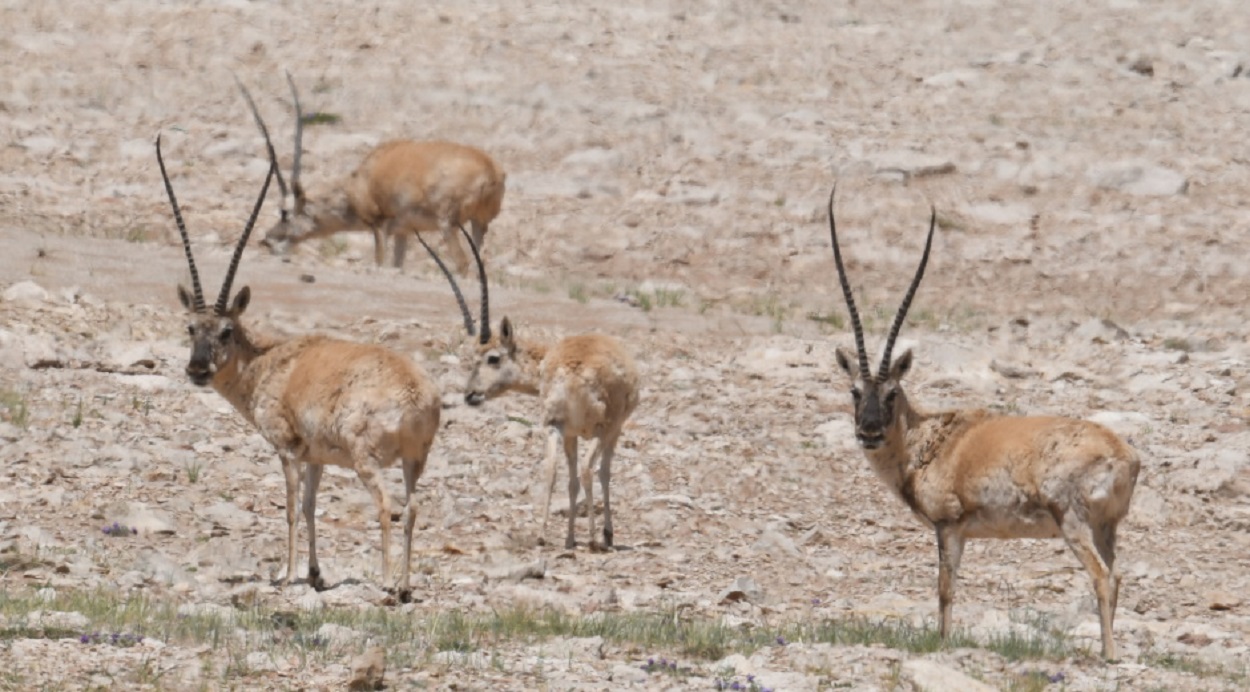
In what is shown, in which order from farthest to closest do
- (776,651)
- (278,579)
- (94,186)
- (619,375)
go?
1. (94,186)
2. (619,375)
3. (278,579)
4. (776,651)

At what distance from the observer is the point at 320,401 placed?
13.0m

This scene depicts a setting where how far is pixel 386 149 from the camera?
1045 inches

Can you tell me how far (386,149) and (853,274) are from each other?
20.7 feet

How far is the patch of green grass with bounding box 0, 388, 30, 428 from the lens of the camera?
16875mm

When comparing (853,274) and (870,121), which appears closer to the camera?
(853,274)

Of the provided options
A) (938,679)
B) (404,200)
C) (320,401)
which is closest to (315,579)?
(320,401)

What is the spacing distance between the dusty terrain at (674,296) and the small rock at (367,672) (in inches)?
13.1

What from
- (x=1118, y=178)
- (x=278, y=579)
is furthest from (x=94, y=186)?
(x=278, y=579)

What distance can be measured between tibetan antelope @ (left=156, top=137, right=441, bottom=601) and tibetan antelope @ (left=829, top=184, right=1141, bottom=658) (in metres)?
2.73

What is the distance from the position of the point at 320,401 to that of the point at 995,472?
4204 mm

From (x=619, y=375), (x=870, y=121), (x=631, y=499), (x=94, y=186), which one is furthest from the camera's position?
(x=870, y=121)

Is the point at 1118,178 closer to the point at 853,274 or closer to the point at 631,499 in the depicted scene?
the point at 853,274

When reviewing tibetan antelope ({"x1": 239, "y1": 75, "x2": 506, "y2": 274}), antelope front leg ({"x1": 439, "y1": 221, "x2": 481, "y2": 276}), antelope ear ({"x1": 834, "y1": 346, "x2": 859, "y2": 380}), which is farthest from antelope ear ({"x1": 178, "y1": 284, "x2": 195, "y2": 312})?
antelope front leg ({"x1": 439, "y1": 221, "x2": 481, "y2": 276})

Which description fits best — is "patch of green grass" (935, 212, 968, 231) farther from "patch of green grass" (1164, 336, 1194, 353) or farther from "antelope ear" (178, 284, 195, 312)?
"antelope ear" (178, 284, 195, 312)
